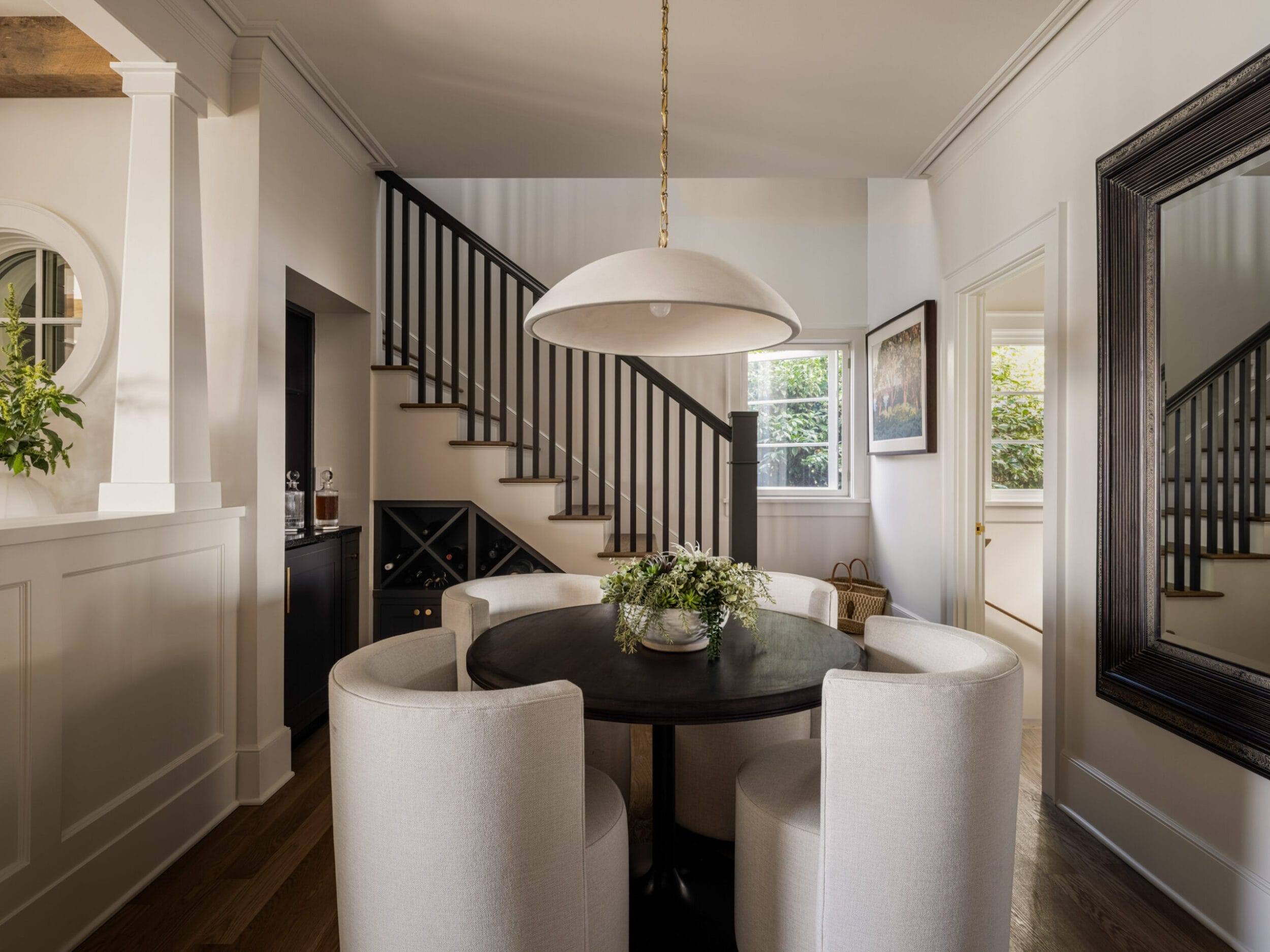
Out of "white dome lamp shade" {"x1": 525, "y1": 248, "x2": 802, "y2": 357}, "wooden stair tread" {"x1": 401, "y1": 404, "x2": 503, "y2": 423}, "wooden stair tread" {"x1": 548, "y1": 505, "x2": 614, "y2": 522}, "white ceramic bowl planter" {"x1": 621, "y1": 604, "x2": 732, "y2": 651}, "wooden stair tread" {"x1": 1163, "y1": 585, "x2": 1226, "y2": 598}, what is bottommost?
"white ceramic bowl planter" {"x1": 621, "y1": 604, "x2": 732, "y2": 651}

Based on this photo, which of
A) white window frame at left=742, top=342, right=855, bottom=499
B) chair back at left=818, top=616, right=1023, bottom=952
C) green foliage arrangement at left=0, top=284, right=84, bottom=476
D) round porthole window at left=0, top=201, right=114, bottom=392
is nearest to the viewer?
chair back at left=818, top=616, right=1023, bottom=952

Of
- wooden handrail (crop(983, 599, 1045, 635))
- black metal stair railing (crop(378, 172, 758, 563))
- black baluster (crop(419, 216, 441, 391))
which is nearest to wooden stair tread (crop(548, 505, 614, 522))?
black metal stair railing (crop(378, 172, 758, 563))

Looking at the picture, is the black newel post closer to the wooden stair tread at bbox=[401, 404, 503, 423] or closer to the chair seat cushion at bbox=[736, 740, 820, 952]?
the wooden stair tread at bbox=[401, 404, 503, 423]

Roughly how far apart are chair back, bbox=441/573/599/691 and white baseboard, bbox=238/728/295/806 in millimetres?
918

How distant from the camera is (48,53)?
8.33ft

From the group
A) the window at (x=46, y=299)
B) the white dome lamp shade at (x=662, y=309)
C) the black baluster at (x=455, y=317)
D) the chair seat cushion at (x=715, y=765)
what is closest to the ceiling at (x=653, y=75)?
the black baluster at (x=455, y=317)

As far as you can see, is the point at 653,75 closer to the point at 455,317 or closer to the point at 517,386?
the point at 455,317

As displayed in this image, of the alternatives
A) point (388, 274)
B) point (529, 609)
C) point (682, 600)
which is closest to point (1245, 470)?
point (682, 600)

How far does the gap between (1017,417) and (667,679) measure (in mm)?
4335

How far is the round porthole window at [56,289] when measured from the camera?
2703mm

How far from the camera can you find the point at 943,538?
3604 millimetres

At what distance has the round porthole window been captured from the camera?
2703 mm

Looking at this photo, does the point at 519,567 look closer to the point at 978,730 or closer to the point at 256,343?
the point at 256,343

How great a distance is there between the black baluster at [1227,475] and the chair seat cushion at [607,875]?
1.69 m
